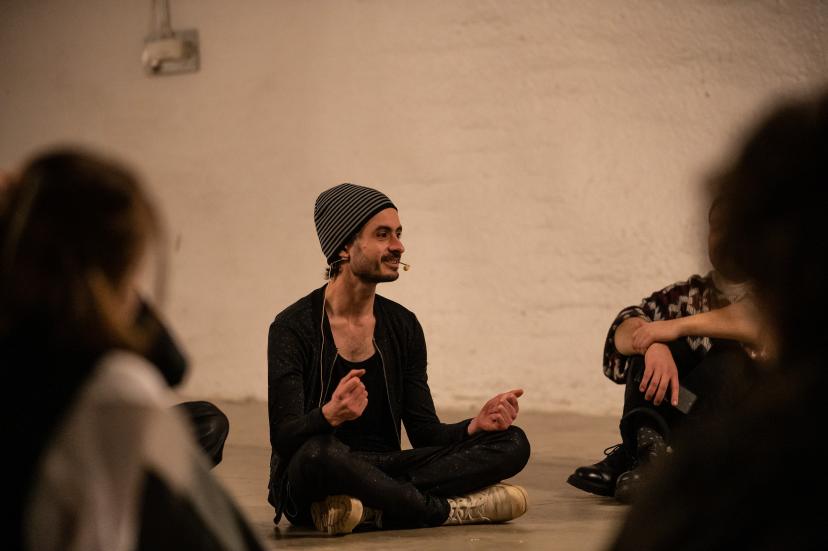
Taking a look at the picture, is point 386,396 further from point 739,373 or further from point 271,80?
point 271,80

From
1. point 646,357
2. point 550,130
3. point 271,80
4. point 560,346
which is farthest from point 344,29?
point 646,357

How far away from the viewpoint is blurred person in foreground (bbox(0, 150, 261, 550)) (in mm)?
1125

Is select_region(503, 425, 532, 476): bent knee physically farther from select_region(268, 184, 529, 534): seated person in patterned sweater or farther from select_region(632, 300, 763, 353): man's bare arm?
select_region(632, 300, 763, 353): man's bare arm

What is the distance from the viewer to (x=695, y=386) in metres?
3.50

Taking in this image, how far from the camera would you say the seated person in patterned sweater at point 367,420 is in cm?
311

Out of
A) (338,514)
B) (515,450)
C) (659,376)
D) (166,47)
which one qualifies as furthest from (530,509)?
(166,47)

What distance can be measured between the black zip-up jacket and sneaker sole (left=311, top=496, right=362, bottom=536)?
147mm

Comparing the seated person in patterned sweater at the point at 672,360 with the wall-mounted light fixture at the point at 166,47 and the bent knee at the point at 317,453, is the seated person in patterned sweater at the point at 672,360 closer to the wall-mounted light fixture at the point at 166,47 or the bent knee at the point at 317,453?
the bent knee at the point at 317,453

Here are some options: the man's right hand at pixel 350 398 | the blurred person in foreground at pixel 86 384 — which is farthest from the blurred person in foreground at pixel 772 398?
the man's right hand at pixel 350 398

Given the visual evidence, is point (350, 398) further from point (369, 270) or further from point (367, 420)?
point (369, 270)

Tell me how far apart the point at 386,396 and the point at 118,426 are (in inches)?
88.7

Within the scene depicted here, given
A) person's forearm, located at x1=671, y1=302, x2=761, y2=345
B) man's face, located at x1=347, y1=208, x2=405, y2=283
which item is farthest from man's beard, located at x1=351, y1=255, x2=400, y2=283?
person's forearm, located at x1=671, y1=302, x2=761, y2=345

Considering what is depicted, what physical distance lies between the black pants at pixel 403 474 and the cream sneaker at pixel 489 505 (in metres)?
0.03

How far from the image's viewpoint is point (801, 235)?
3.23 feet
